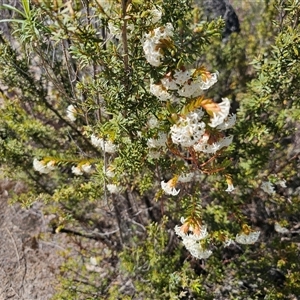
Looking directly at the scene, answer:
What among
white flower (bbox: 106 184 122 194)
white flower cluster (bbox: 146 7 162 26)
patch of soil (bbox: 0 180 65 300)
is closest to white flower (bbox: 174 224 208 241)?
white flower (bbox: 106 184 122 194)

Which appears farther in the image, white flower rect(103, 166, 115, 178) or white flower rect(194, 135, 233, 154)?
white flower rect(103, 166, 115, 178)

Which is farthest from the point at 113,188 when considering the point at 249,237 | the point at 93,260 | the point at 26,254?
the point at 26,254

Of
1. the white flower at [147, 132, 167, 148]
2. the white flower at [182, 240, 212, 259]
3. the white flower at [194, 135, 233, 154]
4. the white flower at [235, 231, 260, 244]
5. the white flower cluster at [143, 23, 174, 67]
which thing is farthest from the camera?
the white flower at [235, 231, 260, 244]

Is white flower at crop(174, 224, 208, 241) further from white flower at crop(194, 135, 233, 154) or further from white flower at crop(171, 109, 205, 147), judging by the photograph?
white flower at crop(171, 109, 205, 147)

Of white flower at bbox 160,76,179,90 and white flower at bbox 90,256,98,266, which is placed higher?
white flower at bbox 160,76,179,90

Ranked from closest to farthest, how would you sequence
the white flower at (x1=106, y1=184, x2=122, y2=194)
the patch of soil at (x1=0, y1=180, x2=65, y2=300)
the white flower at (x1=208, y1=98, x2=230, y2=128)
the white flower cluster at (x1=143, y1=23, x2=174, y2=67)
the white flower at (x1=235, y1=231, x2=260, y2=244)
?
the white flower at (x1=208, y1=98, x2=230, y2=128), the white flower cluster at (x1=143, y1=23, x2=174, y2=67), the white flower at (x1=235, y1=231, x2=260, y2=244), the white flower at (x1=106, y1=184, x2=122, y2=194), the patch of soil at (x1=0, y1=180, x2=65, y2=300)

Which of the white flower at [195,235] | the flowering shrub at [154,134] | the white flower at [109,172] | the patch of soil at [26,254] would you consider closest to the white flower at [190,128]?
the flowering shrub at [154,134]

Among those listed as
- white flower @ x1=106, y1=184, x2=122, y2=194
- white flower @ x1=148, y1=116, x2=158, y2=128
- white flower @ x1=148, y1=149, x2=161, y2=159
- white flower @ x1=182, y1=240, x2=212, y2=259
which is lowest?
white flower @ x1=182, y1=240, x2=212, y2=259

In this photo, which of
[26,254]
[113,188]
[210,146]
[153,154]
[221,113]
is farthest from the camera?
[26,254]

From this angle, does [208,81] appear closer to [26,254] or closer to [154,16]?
[154,16]
